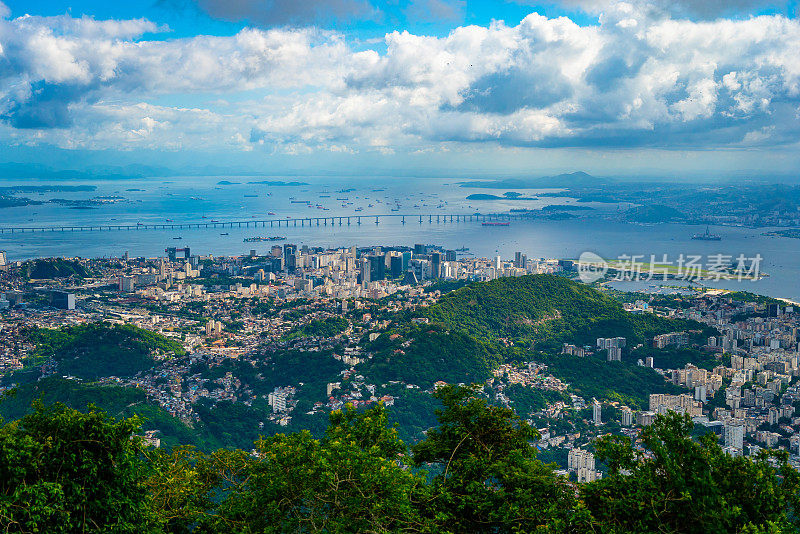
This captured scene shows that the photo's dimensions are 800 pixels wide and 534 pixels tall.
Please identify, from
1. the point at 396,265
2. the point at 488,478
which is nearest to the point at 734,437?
the point at 488,478

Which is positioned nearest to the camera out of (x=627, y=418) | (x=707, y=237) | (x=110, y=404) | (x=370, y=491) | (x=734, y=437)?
(x=370, y=491)

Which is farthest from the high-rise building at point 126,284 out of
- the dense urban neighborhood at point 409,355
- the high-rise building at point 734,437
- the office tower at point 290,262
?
the high-rise building at point 734,437

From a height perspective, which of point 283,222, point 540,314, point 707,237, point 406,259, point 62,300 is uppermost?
point 707,237

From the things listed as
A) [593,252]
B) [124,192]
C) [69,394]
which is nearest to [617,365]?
[69,394]

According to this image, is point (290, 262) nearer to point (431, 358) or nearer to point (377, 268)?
point (377, 268)

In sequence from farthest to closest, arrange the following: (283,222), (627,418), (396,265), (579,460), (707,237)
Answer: (283,222) → (707,237) → (396,265) → (627,418) → (579,460)

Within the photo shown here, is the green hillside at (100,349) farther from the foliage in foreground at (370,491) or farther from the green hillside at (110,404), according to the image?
the foliage in foreground at (370,491)
